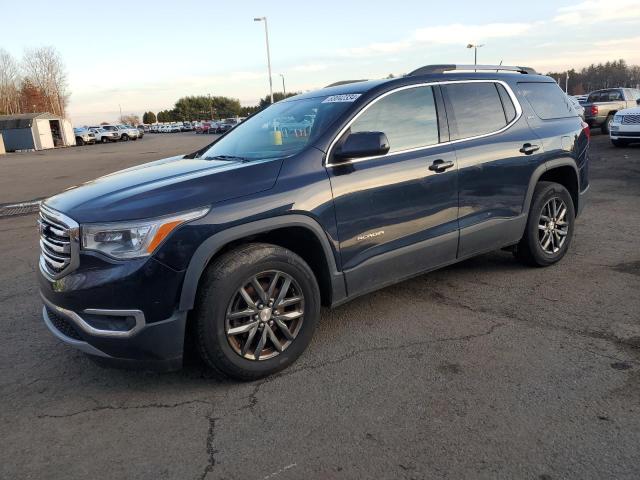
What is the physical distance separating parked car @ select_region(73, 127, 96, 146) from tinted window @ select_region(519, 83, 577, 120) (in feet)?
173

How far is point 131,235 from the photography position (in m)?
2.95

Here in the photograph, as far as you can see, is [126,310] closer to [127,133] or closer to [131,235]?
[131,235]

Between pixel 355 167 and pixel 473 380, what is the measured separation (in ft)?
5.18

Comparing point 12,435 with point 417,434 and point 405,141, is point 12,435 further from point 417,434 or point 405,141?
point 405,141

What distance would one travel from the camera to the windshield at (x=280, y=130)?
3.79 meters

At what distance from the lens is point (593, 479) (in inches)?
91.0

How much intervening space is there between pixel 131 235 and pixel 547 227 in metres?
3.92

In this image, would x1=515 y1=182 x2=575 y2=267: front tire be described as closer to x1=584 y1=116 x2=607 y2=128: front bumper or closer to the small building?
x1=584 y1=116 x2=607 y2=128: front bumper

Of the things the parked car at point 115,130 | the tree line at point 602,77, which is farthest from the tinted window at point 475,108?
the tree line at point 602,77

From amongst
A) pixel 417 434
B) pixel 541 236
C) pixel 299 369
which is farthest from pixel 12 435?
pixel 541 236

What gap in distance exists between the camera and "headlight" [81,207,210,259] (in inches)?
116

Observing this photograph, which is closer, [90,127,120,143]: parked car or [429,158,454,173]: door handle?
[429,158,454,173]: door handle

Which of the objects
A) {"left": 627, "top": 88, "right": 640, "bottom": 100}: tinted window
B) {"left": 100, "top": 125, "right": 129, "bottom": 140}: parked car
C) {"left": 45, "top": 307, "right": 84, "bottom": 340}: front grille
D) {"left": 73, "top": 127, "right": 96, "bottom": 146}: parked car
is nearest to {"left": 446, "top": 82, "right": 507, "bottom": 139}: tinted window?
{"left": 45, "top": 307, "right": 84, "bottom": 340}: front grille

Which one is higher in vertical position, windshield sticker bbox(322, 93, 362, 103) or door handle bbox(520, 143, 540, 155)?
windshield sticker bbox(322, 93, 362, 103)
